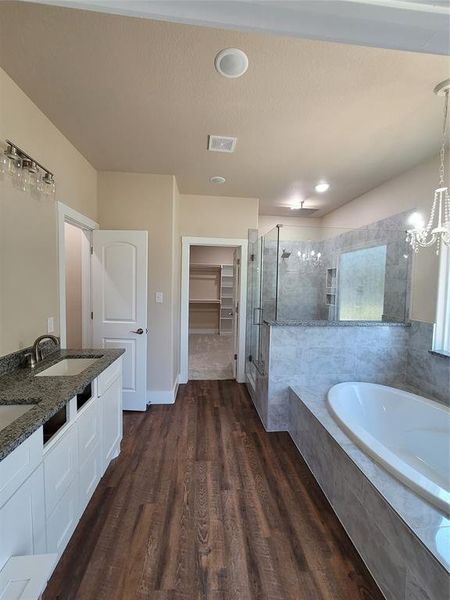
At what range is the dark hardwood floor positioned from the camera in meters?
1.35

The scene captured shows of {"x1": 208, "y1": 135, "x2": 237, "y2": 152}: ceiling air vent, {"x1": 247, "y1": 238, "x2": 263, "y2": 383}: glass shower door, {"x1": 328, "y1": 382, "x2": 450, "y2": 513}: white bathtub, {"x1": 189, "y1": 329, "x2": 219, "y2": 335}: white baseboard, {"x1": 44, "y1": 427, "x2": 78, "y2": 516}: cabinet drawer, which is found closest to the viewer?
{"x1": 44, "y1": 427, "x2": 78, "y2": 516}: cabinet drawer

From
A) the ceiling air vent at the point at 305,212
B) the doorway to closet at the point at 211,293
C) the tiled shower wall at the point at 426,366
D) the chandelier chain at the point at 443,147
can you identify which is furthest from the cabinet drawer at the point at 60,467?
the doorway to closet at the point at 211,293

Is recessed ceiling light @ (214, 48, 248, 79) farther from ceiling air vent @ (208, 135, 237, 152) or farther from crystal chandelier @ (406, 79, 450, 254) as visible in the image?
crystal chandelier @ (406, 79, 450, 254)

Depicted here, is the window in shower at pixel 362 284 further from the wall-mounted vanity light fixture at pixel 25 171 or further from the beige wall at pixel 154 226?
the wall-mounted vanity light fixture at pixel 25 171

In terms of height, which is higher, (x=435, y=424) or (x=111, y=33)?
(x=111, y=33)

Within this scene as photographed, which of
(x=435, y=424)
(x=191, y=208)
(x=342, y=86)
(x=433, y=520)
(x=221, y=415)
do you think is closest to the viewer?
(x=433, y=520)

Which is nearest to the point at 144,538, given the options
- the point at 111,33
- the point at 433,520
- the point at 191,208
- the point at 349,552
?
the point at 349,552

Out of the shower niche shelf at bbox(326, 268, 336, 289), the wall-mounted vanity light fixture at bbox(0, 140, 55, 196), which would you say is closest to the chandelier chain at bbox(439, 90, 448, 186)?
the shower niche shelf at bbox(326, 268, 336, 289)

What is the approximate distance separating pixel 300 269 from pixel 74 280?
3.02m

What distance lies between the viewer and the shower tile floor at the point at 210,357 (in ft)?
14.5

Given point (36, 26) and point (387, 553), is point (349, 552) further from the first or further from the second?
point (36, 26)

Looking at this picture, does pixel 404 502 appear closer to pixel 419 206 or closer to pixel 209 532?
pixel 209 532

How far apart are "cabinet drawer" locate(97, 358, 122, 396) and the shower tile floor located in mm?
2107

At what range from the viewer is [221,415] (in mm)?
3061
